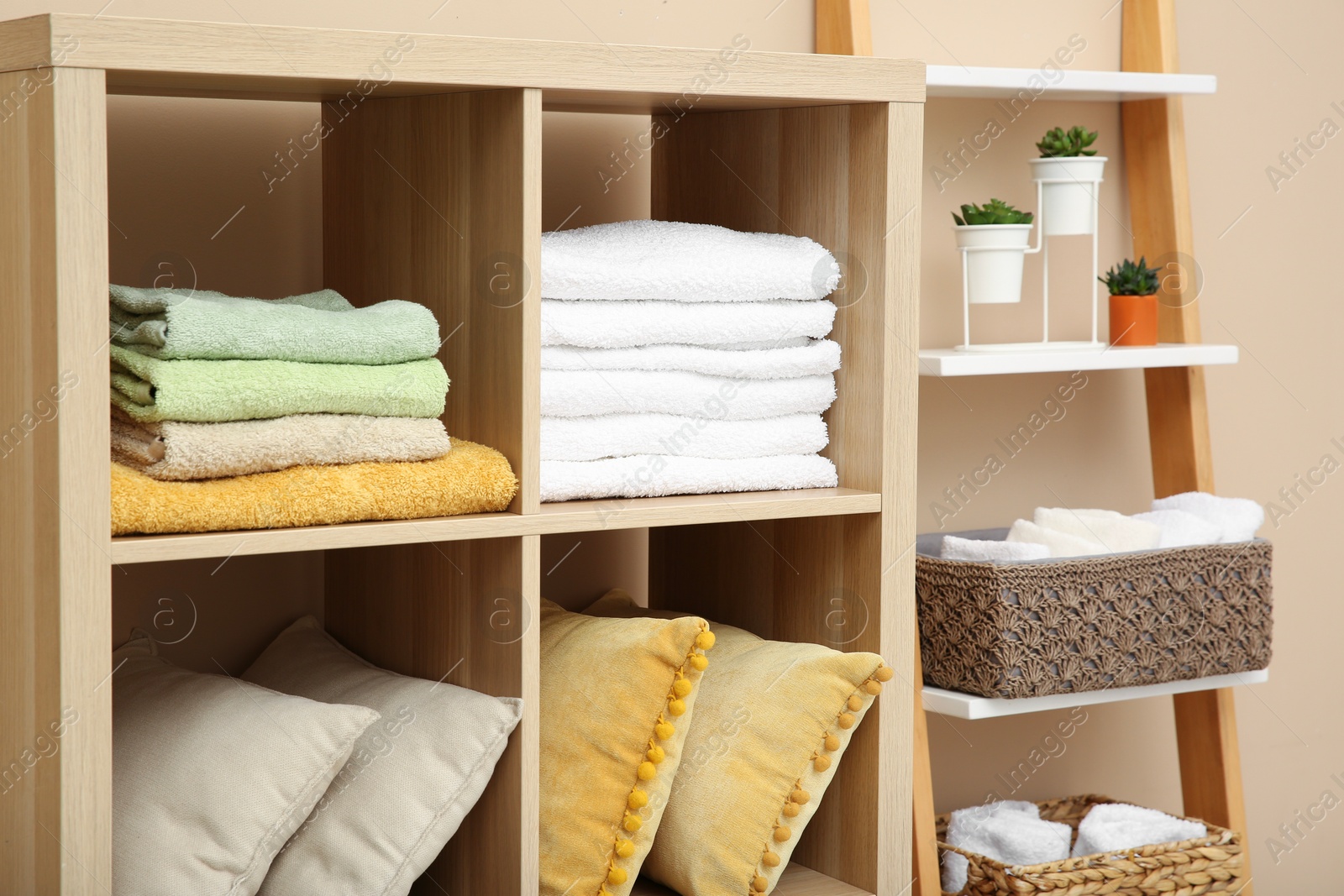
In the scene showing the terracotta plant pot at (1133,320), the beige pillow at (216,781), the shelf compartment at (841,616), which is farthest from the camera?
the terracotta plant pot at (1133,320)

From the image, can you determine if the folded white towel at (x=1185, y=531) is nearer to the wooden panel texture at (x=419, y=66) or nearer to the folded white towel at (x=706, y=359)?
the folded white towel at (x=706, y=359)

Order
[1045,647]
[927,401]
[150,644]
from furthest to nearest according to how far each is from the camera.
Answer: [927,401]
[1045,647]
[150,644]

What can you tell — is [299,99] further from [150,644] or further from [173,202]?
[150,644]

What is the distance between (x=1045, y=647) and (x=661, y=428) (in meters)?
0.53

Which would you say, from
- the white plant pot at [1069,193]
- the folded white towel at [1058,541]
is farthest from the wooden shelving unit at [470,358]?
the white plant pot at [1069,193]

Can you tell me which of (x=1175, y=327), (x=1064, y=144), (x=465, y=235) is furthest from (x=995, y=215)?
(x=465, y=235)

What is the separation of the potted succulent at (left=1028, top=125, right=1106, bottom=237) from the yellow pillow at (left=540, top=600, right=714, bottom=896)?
0.81 metres

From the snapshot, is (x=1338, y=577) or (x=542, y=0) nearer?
(x=542, y=0)

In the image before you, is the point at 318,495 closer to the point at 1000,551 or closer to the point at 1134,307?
the point at 1000,551

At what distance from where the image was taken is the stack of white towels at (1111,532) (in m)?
1.53

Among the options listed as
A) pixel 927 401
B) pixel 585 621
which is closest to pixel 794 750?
pixel 585 621

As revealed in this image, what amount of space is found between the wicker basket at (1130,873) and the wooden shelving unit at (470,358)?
0.96 ft

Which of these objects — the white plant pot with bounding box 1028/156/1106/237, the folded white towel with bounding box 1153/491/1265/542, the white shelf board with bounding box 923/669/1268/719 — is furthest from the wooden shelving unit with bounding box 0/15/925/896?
the folded white towel with bounding box 1153/491/1265/542

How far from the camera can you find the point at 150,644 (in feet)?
4.44
